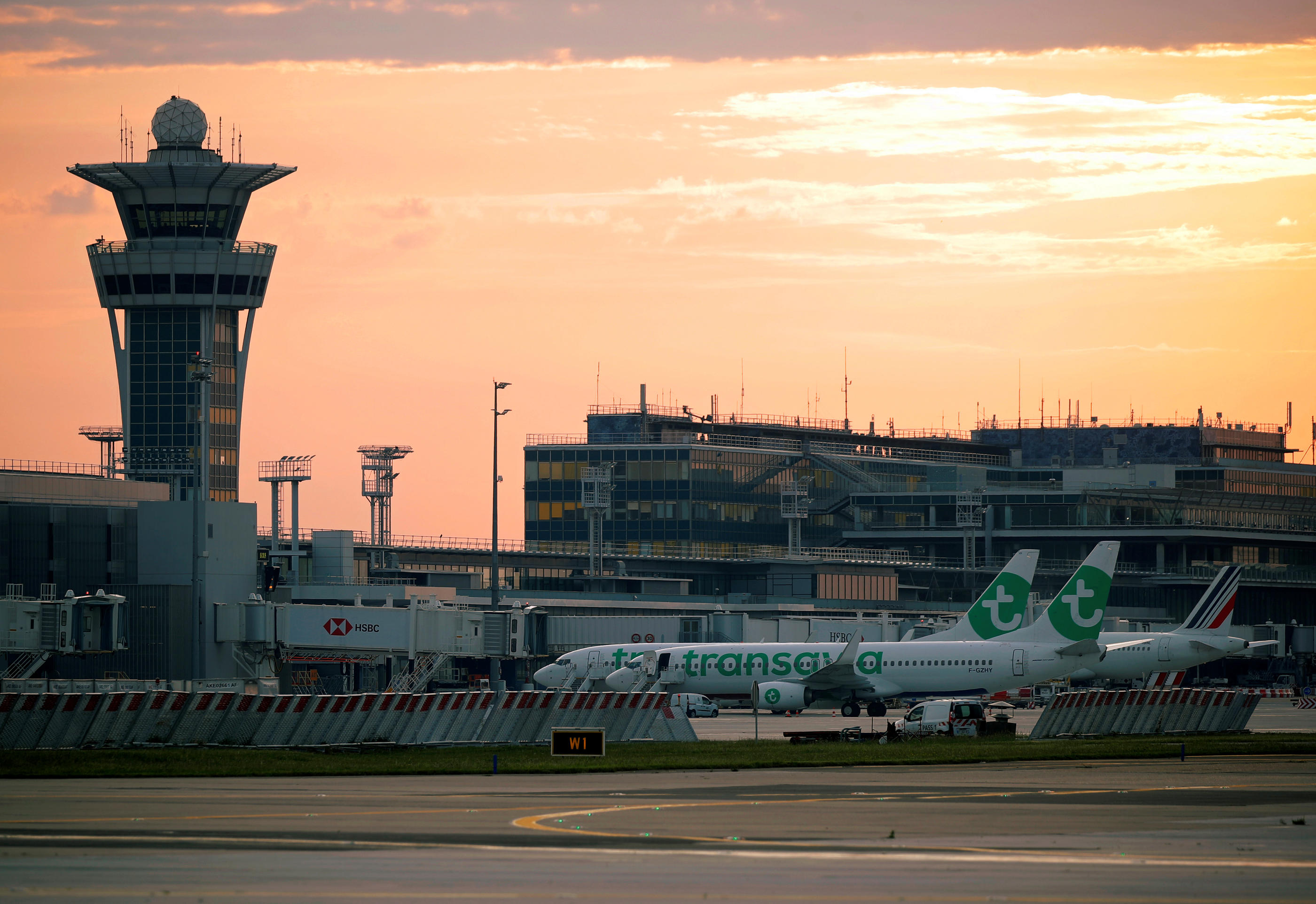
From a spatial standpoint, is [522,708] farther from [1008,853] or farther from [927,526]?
[927,526]

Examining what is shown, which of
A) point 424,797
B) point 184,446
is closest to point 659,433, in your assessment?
point 184,446

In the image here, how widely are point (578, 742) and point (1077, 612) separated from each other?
3937 cm

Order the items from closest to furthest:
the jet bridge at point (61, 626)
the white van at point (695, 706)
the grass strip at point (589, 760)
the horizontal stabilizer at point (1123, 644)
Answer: the grass strip at point (589, 760) → the jet bridge at point (61, 626) → the white van at point (695, 706) → the horizontal stabilizer at point (1123, 644)

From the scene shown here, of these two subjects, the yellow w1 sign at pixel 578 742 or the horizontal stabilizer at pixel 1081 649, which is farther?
the horizontal stabilizer at pixel 1081 649

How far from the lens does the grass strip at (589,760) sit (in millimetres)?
36719

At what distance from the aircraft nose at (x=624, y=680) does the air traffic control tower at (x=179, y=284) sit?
295 feet

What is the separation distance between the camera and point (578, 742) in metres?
40.6

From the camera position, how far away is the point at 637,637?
102500mm

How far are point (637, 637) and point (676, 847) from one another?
80.8m

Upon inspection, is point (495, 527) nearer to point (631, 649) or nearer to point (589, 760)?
point (631, 649)

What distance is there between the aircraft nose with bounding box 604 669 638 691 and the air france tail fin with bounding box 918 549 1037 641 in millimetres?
13534

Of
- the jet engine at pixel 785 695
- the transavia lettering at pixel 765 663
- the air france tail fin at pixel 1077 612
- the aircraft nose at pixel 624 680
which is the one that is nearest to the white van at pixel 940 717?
the jet engine at pixel 785 695

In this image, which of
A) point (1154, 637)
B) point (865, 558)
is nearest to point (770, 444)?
point (865, 558)

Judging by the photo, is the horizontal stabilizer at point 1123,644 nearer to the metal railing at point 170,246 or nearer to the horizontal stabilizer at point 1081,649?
the horizontal stabilizer at point 1081,649
